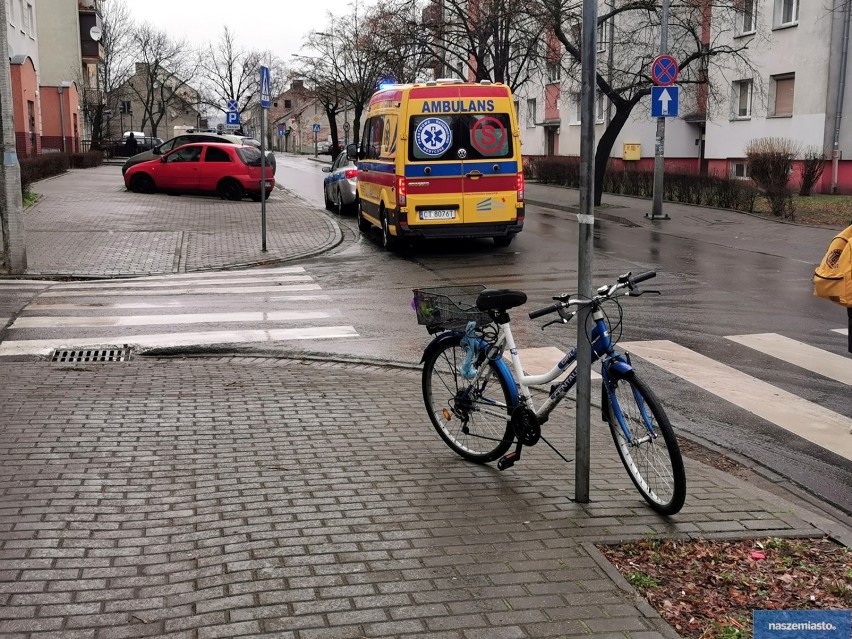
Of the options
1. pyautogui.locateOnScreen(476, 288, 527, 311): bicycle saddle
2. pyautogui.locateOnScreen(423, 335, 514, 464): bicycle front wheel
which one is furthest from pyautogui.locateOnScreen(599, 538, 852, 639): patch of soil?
pyautogui.locateOnScreen(476, 288, 527, 311): bicycle saddle

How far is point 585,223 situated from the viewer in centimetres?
480

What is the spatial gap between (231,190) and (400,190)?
43.2 ft

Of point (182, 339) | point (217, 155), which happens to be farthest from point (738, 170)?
point (182, 339)

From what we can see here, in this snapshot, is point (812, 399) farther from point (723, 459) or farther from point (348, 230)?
point (348, 230)

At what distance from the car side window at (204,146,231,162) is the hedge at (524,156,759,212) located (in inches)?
477

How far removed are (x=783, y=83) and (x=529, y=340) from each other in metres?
27.2

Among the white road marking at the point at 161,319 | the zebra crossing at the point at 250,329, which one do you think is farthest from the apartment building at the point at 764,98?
the white road marking at the point at 161,319

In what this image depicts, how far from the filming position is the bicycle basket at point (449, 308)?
566 cm

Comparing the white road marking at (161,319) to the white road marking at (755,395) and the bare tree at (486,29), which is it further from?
the bare tree at (486,29)

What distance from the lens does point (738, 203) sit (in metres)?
24.4

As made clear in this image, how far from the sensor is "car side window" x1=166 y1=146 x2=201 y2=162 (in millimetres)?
28500

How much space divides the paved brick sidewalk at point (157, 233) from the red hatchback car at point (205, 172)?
2.24 ft

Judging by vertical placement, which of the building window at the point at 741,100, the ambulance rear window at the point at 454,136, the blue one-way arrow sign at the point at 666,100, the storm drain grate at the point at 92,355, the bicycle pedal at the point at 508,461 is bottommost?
the storm drain grate at the point at 92,355

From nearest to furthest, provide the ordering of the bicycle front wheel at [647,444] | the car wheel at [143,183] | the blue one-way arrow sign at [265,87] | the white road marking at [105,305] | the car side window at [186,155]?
the bicycle front wheel at [647,444] < the white road marking at [105,305] < the blue one-way arrow sign at [265,87] < the car side window at [186,155] < the car wheel at [143,183]
